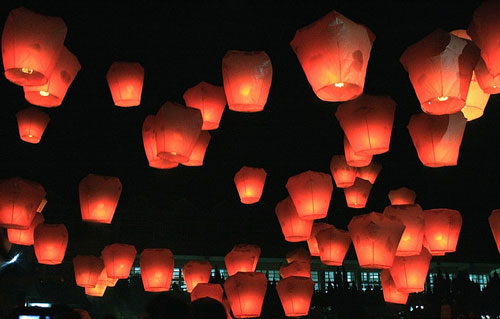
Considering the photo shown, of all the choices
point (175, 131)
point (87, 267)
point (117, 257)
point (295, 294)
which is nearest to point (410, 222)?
point (295, 294)

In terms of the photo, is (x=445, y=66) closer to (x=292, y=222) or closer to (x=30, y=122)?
(x=292, y=222)

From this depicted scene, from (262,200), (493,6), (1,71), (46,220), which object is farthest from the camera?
(46,220)

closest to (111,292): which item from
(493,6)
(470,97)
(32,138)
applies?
(32,138)

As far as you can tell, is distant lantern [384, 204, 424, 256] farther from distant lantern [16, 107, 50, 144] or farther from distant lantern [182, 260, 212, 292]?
distant lantern [16, 107, 50, 144]

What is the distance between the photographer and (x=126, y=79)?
517cm

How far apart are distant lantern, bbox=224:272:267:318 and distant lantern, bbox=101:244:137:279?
155 cm

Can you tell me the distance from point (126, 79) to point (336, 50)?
7.77ft

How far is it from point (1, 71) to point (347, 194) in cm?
422

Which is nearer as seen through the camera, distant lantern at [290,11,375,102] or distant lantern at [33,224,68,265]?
distant lantern at [290,11,375,102]

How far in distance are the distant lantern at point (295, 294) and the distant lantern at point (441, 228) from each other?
1591 mm

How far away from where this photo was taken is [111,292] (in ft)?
37.4

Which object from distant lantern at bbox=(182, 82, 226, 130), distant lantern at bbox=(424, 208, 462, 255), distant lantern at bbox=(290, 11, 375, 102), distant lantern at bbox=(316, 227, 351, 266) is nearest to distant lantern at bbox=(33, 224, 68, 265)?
distant lantern at bbox=(182, 82, 226, 130)

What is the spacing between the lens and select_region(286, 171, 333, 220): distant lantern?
5.88 metres

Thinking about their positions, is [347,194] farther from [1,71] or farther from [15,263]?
[15,263]
